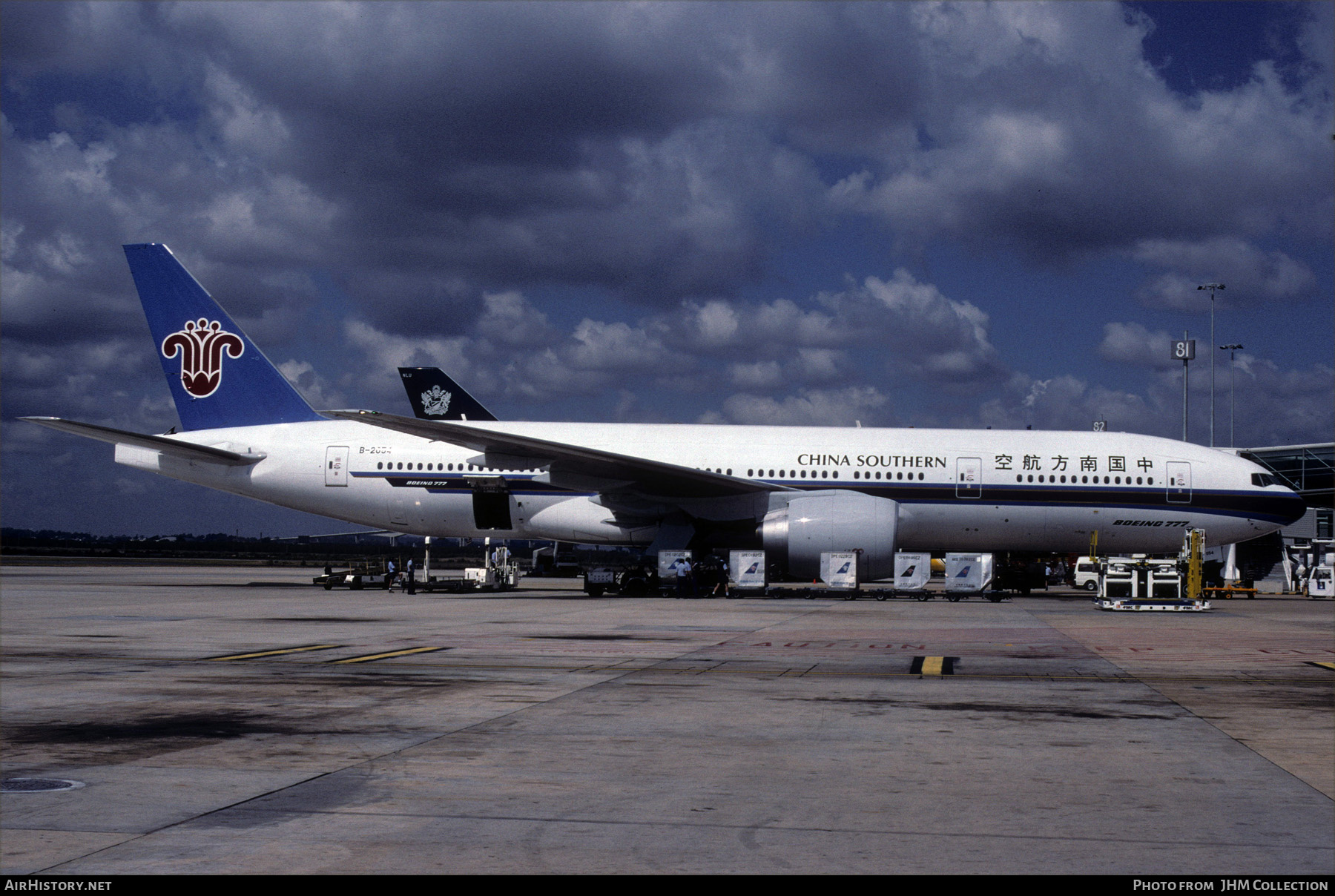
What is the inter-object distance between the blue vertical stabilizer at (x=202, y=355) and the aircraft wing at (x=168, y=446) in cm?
133

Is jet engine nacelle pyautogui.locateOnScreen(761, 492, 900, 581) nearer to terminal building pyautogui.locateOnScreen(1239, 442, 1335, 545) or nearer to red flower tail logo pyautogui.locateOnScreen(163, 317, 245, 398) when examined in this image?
red flower tail logo pyautogui.locateOnScreen(163, 317, 245, 398)

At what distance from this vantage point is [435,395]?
5044cm

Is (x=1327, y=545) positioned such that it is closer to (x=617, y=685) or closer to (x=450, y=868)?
(x=617, y=685)

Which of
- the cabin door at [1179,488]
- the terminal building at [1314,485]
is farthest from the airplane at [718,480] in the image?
the terminal building at [1314,485]

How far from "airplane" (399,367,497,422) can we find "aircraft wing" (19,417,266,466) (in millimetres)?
19950

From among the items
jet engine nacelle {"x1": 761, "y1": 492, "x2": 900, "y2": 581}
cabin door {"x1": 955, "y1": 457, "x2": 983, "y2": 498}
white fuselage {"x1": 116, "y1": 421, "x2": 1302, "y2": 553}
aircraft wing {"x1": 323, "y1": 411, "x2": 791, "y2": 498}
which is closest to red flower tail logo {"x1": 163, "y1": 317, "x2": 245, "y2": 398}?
white fuselage {"x1": 116, "y1": 421, "x2": 1302, "y2": 553}

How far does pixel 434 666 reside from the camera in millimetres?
11164

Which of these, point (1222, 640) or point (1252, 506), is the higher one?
point (1252, 506)

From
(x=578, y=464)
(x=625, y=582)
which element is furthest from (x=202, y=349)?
(x=625, y=582)

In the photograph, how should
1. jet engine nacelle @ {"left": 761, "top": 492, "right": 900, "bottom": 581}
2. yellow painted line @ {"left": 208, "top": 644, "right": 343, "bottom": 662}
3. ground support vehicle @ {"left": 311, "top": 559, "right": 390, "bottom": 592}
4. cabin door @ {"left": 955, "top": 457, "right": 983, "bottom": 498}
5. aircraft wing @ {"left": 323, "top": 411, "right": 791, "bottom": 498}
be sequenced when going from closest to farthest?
yellow painted line @ {"left": 208, "top": 644, "right": 343, "bottom": 662}, aircraft wing @ {"left": 323, "top": 411, "right": 791, "bottom": 498}, jet engine nacelle @ {"left": 761, "top": 492, "right": 900, "bottom": 581}, cabin door @ {"left": 955, "top": 457, "right": 983, "bottom": 498}, ground support vehicle @ {"left": 311, "top": 559, "right": 390, "bottom": 592}

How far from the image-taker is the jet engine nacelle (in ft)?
82.7

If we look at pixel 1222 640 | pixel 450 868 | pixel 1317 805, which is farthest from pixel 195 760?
pixel 1222 640

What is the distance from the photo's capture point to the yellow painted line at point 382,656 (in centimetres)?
1152
